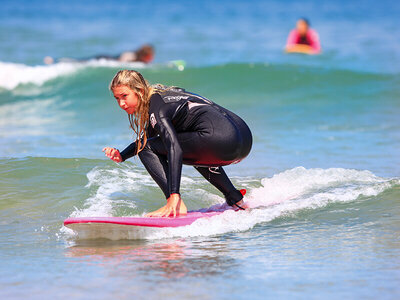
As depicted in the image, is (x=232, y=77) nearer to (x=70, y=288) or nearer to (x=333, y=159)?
(x=333, y=159)

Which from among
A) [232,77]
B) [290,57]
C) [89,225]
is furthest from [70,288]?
[290,57]

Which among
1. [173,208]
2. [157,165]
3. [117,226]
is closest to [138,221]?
[117,226]

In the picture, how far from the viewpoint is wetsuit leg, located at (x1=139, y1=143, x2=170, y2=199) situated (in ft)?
16.7

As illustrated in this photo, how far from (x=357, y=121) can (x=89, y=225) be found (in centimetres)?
797

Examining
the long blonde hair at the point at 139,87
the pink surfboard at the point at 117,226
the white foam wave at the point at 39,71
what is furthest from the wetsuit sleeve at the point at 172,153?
the white foam wave at the point at 39,71

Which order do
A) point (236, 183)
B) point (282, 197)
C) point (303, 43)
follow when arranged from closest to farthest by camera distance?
point (282, 197), point (236, 183), point (303, 43)

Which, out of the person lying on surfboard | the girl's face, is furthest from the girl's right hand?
the girl's face

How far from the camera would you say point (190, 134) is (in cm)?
504

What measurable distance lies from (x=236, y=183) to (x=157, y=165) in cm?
200

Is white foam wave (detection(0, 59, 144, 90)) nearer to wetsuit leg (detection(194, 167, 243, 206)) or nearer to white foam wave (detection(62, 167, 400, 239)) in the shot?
white foam wave (detection(62, 167, 400, 239))

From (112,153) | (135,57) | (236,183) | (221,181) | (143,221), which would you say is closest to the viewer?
(143,221)

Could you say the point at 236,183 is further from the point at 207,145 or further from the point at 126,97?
the point at 126,97

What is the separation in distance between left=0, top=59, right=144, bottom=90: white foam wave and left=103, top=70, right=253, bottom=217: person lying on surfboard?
11315 millimetres

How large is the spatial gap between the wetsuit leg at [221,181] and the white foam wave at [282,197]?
182mm
